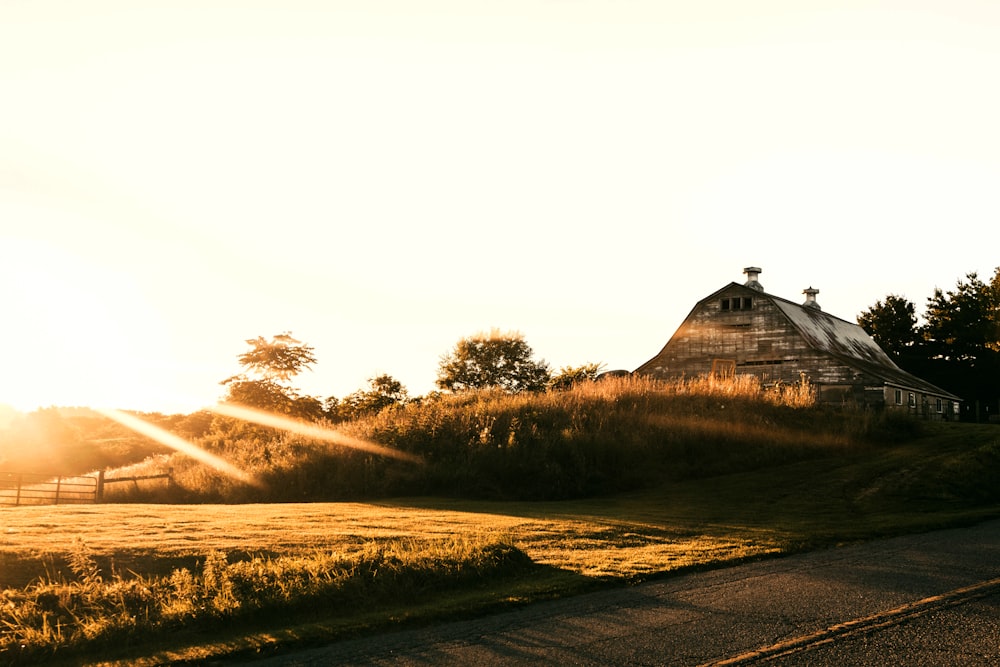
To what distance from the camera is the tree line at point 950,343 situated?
68.2m

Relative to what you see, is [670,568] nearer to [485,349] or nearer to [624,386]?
[624,386]

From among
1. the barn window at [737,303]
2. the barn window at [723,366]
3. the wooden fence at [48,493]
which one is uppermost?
Result: the barn window at [737,303]

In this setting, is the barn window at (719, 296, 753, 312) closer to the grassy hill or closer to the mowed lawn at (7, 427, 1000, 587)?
the grassy hill

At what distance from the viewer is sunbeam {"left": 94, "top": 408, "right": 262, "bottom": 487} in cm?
2789

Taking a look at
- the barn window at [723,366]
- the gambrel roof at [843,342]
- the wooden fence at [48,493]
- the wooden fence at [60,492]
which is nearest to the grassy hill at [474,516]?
the wooden fence at [60,492]

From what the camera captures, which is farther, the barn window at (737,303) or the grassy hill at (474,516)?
the barn window at (737,303)

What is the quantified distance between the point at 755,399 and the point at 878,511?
1236 cm

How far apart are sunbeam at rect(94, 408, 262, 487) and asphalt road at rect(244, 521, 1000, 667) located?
1957cm

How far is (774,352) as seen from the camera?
46406mm

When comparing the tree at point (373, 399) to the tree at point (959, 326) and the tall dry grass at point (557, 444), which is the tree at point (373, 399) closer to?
the tall dry grass at point (557, 444)

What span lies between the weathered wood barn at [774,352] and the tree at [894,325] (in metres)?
26.1

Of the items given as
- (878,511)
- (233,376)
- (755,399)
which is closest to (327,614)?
(878,511)

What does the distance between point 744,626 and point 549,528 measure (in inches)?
301

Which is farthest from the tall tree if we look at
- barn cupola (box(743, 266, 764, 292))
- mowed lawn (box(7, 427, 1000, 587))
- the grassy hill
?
mowed lawn (box(7, 427, 1000, 587))
